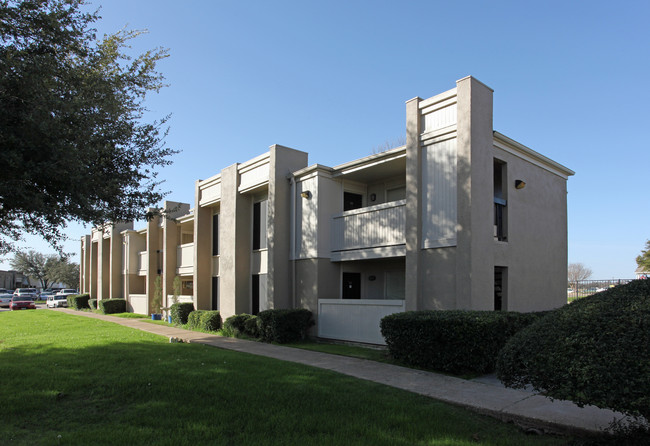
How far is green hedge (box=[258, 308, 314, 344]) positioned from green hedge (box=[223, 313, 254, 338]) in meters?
0.91

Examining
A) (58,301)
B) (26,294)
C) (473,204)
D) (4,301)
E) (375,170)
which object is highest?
(375,170)

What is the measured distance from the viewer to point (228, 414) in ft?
20.2

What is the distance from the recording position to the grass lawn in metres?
5.40

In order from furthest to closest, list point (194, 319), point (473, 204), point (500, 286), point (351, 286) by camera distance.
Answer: point (194, 319), point (351, 286), point (500, 286), point (473, 204)

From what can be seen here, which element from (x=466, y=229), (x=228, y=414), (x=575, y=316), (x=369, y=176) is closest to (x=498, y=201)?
(x=466, y=229)

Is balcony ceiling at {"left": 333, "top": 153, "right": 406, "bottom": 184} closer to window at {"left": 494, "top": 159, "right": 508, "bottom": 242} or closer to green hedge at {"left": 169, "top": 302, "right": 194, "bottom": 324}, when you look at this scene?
window at {"left": 494, "top": 159, "right": 508, "bottom": 242}

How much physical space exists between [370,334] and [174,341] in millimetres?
6071

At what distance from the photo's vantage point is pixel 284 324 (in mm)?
13906

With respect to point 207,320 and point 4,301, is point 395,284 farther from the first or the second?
point 4,301

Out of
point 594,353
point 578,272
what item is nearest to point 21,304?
point 594,353

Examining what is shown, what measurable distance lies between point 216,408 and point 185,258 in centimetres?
1754

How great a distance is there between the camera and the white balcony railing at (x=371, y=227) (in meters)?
12.7

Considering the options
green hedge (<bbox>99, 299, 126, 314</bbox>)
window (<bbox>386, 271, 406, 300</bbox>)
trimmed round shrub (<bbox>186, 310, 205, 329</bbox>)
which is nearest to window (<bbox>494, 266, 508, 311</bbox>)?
window (<bbox>386, 271, 406, 300</bbox>)

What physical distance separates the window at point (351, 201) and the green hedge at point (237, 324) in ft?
15.8
